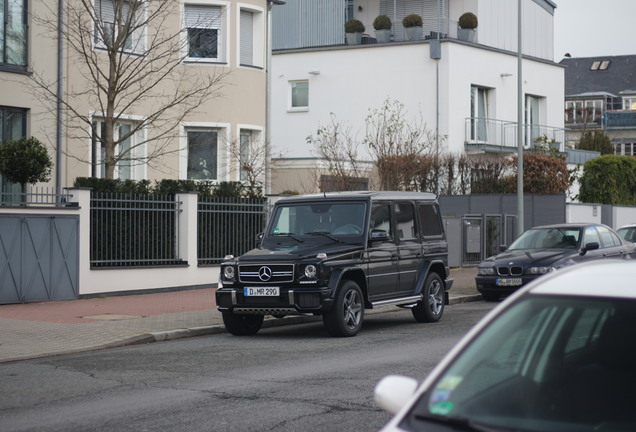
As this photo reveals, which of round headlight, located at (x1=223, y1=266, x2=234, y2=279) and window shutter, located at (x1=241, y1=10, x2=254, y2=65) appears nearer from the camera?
round headlight, located at (x1=223, y1=266, x2=234, y2=279)

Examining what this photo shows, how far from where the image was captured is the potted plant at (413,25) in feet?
137

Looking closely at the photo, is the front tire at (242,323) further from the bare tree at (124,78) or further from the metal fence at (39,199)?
the bare tree at (124,78)

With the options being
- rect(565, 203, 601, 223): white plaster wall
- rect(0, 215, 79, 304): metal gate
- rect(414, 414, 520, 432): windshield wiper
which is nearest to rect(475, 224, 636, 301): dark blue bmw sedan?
rect(0, 215, 79, 304): metal gate

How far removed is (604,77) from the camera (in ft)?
342

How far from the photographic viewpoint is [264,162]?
29.4 metres

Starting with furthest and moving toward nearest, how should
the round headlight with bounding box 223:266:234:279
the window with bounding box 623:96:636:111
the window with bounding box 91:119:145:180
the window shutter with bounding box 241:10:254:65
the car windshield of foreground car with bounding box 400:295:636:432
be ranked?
the window with bounding box 623:96:636:111
the window shutter with bounding box 241:10:254:65
the window with bounding box 91:119:145:180
the round headlight with bounding box 223:266:234:279
the car windshield of foreground car with bounding box 400:295:636:432

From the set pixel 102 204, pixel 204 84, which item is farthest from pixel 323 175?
pixel 102 204

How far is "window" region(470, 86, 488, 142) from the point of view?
4128 cm

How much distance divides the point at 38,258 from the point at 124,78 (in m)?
8.14

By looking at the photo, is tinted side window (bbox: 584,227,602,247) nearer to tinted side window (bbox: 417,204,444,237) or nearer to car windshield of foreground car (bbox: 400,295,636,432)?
tinted side window (bbox: 417,204,444,237)

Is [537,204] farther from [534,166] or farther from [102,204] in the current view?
[102,204]

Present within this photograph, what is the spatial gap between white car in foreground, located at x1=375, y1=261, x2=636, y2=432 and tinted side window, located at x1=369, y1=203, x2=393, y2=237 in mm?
11171

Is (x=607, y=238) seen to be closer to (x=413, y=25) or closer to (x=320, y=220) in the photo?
(x=320, y=220)

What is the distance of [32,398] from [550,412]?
22.8ft
